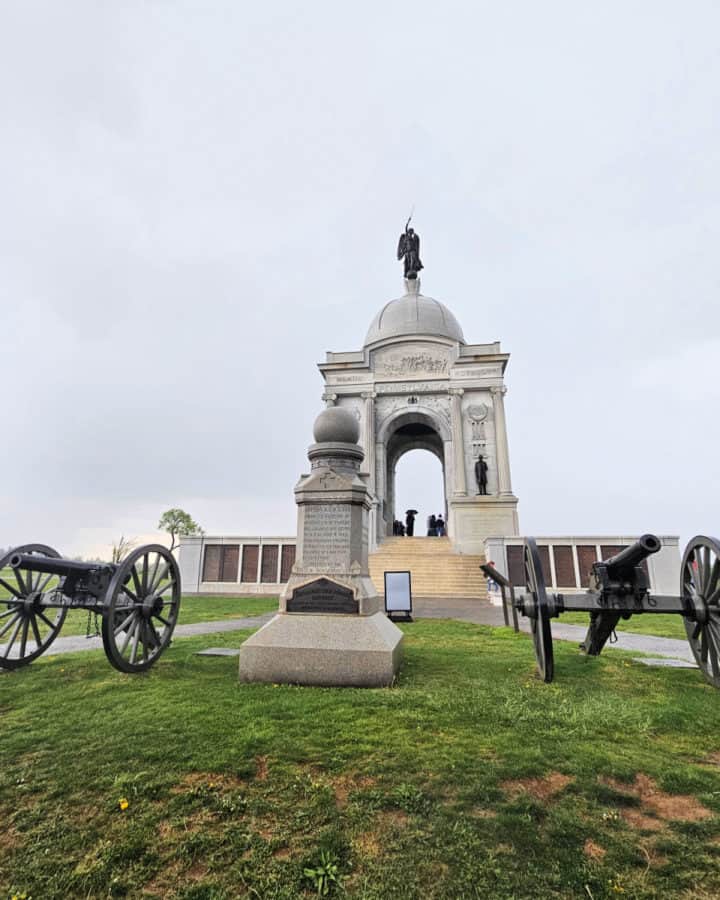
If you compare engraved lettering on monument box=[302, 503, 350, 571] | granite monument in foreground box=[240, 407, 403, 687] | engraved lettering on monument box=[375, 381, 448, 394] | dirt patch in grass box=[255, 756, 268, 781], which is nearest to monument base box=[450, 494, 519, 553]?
engraved lettering on monument box=[375, 381, 448, 394]

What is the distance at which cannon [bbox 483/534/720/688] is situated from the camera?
18.0ft

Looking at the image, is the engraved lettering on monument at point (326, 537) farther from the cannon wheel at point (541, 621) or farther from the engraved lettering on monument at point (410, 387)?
the engraved lettering on monument at point (410, 387)

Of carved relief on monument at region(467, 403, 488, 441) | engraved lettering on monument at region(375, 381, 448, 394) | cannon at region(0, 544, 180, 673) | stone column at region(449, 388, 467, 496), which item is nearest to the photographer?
cannon at region(0, 544, 180, 673)

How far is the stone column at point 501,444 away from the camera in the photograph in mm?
26266

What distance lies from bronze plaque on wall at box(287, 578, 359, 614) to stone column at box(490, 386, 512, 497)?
21259mm

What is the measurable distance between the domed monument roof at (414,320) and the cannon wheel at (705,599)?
24687 mm

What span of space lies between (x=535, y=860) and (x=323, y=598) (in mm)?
4045

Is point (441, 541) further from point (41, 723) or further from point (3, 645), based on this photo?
point (41, 723)

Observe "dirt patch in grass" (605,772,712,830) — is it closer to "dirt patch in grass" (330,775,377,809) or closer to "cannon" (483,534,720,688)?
"dirt patch in grass" (330,775,377,809)

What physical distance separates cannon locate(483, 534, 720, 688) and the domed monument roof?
81.3 feet

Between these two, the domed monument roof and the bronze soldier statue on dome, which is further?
the bronze soldier statue on dome

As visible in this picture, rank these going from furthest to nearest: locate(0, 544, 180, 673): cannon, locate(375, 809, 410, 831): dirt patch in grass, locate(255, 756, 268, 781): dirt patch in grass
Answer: locate(0, 544, 180, 673): cannon, locate(255, 756, 268, 781): dirt patch in grass, locate(375, 809, 410, 831): dirt patch in grass

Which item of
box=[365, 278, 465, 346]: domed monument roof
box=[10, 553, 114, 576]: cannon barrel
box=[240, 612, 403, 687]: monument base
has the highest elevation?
box=[365, 278, 465, 346]: domed monument roof

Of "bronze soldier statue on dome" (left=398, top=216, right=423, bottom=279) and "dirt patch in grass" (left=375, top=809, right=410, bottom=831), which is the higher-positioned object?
"bronze soldier statue on dome" (left=398, top=216, right=423, bottom=279)
